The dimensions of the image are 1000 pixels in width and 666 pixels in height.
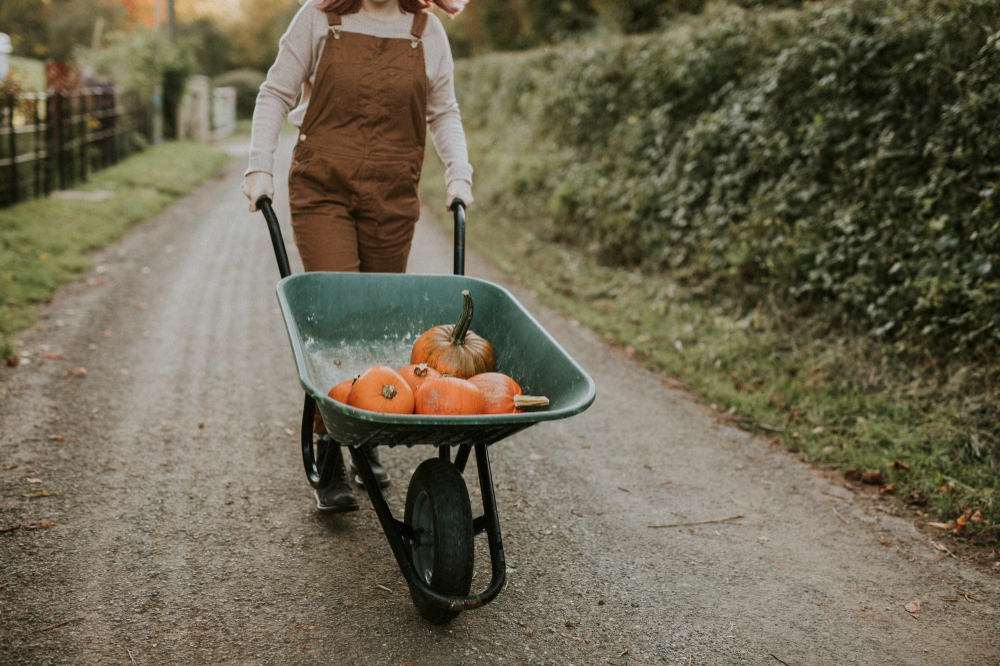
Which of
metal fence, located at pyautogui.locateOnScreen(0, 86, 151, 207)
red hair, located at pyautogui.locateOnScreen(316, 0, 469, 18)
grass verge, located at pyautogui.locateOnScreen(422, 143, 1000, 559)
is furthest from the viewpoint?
metal fence, located at pyautogui.locateOnScreen(0, 86, 151, 207)

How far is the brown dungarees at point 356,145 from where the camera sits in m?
2.86

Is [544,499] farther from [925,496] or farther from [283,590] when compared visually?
[925,496]

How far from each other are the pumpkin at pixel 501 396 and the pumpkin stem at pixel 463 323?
6.6 inches

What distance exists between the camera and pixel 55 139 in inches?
378

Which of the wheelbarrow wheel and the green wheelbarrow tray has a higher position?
the green wheelbarrow tray

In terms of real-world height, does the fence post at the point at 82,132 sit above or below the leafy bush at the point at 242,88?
below

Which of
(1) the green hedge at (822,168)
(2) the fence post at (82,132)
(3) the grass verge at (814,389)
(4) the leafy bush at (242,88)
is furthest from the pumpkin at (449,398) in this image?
(4) the leafy bush at (242,88)

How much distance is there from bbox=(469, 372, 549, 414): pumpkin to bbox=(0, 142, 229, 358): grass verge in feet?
11.5

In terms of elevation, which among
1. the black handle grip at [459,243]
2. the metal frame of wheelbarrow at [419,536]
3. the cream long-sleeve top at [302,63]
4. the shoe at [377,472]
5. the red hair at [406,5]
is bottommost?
the shoe at [377,472]

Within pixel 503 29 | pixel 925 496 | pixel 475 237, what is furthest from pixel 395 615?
pixel 503 29

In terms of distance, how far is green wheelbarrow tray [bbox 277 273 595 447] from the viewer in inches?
97.3

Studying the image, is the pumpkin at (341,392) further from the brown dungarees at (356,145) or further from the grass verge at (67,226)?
the grass verge at (67,226)

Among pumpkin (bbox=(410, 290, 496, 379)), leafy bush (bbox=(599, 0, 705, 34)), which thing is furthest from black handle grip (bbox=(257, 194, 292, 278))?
leafy bush (bbox=(599, 0, 705, 34))

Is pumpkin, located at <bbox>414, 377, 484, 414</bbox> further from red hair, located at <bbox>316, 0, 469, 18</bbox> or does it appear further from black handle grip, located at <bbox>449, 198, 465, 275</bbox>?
red hair, located at <bbox>316, 0, 469, 18</bbox>
